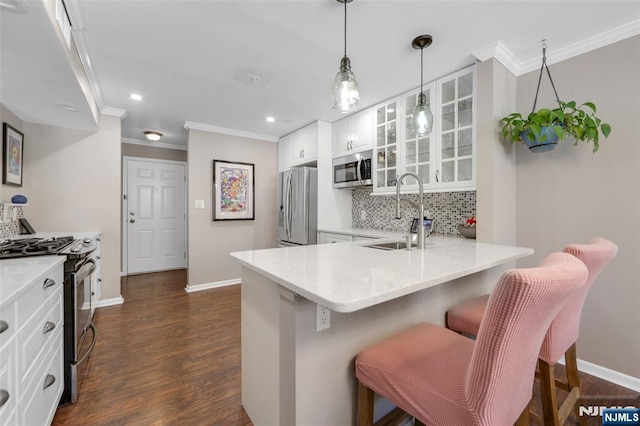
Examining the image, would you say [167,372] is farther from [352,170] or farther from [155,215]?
[155,215]

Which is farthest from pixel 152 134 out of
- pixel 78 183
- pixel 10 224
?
pixel 10 224

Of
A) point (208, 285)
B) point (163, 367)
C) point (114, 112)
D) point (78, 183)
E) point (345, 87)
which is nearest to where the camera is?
point (345, 87)

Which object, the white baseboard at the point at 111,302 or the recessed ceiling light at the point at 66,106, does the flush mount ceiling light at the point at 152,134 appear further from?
the white baseboard at the point at 111,302

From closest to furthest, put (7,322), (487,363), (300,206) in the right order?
1. (487,363)
2. (7,322)
3. (300,206)

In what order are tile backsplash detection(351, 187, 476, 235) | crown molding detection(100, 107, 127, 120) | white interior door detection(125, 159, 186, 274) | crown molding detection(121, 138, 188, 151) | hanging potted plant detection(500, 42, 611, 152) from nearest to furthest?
1. hanging potted plant detection(500, 42, 611, 152)
2. tile backsplash detection(351, 187, 476, 235)
3. crown molding detection(100, 107, 127, 120)
4. crown molding detection(121, 138, 188, 151)
5. white interior door detection(125, 159, 186, 274)

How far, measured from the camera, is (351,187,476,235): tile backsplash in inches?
107

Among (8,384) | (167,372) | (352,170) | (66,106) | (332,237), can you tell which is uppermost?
(66,106)

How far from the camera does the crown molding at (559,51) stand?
1819 millimetres

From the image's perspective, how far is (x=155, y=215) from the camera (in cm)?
503

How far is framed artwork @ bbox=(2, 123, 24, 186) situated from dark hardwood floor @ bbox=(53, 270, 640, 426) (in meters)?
1.56

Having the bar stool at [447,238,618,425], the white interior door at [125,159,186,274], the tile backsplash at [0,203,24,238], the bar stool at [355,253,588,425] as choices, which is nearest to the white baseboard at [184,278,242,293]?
the white interior door at [125,159,186,274]

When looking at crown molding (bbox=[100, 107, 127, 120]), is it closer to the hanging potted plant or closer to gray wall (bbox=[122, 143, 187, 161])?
gray wall (bbox=[122, 143, 187, 161])

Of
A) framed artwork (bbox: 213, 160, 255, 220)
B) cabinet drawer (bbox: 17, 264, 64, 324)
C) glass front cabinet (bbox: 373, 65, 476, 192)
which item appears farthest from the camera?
framed artwork (bbox: 213, 160, 255, 220)

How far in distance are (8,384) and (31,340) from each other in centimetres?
22
